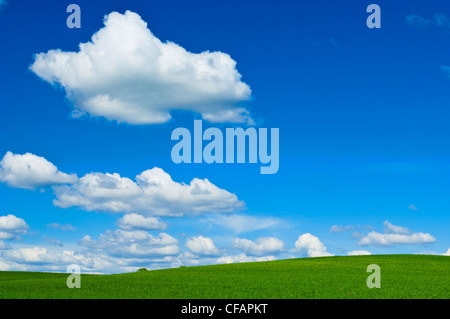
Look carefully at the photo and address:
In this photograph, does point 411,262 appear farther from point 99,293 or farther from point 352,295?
point 99,293

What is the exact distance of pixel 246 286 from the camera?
114 feet

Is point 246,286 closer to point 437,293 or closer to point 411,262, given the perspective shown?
point 437,293

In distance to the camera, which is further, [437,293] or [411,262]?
[411,262]
